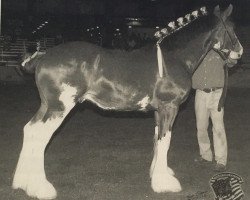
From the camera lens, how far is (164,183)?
5.70 m

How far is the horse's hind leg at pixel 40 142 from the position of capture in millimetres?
5383

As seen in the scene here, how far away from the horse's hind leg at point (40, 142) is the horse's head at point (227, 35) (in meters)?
2.26

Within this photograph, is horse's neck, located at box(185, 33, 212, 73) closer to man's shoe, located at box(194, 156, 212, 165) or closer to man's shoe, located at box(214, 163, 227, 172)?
man's shoe, located at box(214, 163, 227, 172)

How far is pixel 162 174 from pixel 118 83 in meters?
1.39

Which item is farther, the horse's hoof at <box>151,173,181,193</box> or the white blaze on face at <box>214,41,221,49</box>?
the white blaze on face at <box>214,41,221,49</box>

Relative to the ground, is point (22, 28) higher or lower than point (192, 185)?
lower

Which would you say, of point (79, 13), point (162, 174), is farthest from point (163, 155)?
point (79, 13)

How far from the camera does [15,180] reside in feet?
18.4

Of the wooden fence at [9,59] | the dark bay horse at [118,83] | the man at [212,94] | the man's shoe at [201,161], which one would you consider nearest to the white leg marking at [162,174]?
the dark bay horse at [118,83]

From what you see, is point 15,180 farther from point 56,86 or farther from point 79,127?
point 79,127

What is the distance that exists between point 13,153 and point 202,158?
10.9ft

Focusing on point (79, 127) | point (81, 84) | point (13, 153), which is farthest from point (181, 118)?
point (81, 84)

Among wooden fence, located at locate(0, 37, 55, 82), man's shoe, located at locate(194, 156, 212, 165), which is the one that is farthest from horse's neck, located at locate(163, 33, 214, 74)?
wooden fence, located at locate(0, 37, 55, 82)

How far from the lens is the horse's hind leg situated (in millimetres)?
5383
